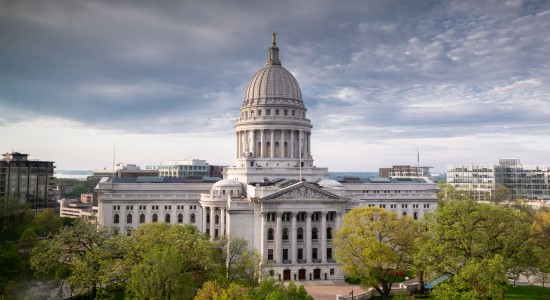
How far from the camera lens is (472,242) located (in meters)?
48.8

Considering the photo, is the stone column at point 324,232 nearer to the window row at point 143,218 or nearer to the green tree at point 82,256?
the window row at point 143,218

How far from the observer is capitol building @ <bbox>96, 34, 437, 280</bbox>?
77.9 meters

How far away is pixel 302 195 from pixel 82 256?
40.1 metres

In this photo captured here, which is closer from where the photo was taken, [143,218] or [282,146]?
[143,218]

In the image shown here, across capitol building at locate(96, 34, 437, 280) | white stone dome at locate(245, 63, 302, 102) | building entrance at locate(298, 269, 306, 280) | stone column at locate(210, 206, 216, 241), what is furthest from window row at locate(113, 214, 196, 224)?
building entrance at locate(298, 269, 306, 280)

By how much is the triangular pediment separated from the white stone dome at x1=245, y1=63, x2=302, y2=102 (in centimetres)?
3621

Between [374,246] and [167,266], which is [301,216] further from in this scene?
[167,266]

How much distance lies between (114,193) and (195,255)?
191 ft

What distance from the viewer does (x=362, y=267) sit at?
198ft

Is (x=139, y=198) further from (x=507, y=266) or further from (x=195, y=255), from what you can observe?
(x=507, y=266)

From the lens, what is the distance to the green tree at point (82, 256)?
4728 cm

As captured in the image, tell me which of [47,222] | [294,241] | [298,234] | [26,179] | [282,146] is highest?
[282,146]

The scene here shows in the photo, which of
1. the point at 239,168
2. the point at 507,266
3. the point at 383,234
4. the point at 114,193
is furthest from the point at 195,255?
the point at 114,193

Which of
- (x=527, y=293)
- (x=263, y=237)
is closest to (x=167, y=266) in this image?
(x=263, y=237)
